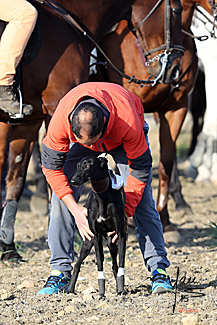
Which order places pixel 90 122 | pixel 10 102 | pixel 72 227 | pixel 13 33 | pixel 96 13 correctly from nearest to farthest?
pixel 90 122 → pixel 72 227 → pixel 13 33 → pixel 10 102 → pixel 96 13

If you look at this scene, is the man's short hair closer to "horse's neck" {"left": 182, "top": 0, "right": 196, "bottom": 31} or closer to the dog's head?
the dog's head

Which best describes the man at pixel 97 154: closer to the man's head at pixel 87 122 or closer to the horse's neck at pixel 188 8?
the man's head at pixel 87 122

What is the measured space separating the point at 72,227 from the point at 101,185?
72cm

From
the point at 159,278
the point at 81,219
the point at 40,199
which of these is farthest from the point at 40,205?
the point at 81,219

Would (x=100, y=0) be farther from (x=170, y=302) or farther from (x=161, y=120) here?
(x=170, y=302)

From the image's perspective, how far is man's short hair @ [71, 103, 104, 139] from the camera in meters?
3.72

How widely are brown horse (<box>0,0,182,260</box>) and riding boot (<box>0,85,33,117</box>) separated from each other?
0.68 ft

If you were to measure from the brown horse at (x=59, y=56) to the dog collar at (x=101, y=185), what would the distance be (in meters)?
1.76

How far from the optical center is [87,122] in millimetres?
3705

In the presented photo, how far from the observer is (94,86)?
4.16m

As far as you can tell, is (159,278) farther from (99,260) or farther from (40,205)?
(40,205)

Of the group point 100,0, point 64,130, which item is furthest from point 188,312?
point 100,0

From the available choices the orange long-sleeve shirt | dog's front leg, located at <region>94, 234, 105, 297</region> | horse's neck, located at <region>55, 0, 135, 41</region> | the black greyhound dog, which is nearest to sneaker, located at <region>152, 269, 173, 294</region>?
the black greyhound dog

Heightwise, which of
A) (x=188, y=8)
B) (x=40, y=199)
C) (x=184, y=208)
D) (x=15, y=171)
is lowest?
(x=184, y=208)
